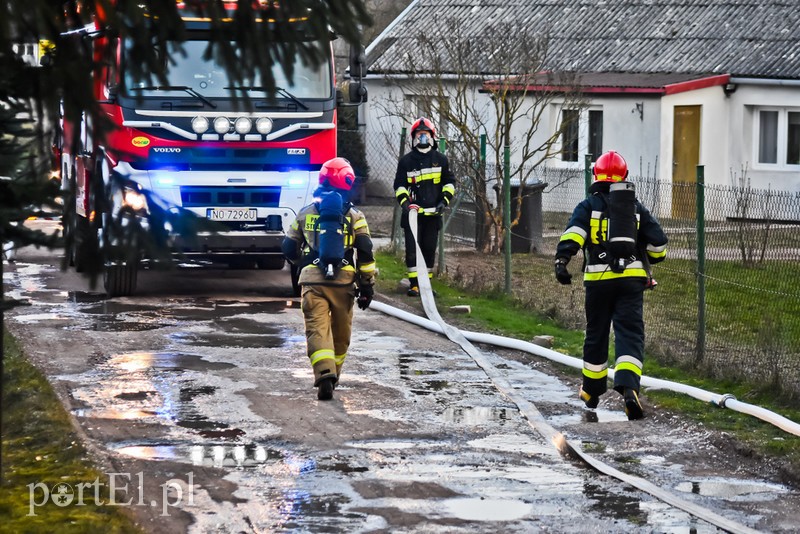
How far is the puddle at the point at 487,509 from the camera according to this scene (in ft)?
20.5

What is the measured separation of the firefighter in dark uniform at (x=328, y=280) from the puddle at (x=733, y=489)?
2.85 metres

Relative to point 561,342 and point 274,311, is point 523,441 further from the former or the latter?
point 274,311

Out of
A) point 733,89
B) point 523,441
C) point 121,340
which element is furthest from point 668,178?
point 523,441

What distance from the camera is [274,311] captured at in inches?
523

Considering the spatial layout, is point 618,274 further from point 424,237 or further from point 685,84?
point 685,84

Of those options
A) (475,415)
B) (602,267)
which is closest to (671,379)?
(602,267)

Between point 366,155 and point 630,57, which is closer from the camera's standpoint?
point 630,57

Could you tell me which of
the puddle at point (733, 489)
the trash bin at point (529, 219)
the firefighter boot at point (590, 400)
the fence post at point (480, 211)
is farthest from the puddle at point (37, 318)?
the trash bin at point (529, 219)

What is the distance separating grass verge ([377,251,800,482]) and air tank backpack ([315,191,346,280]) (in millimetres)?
2428

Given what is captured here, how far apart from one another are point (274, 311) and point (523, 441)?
19.1 feet

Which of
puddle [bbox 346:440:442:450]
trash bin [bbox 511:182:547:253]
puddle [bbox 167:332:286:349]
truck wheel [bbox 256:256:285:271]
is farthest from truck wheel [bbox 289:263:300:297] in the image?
puddle [bbox 346:440:442:450]

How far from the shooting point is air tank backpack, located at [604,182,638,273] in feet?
27.8

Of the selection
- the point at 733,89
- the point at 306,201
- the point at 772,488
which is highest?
the point at 733,89

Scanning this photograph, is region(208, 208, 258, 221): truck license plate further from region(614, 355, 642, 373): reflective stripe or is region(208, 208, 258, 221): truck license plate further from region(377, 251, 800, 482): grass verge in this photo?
region(614, 355, 642, 373): reflective stripe
